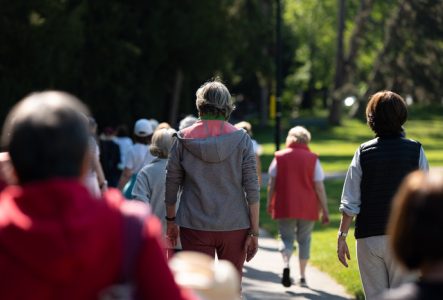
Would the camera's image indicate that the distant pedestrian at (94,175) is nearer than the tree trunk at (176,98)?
Yes

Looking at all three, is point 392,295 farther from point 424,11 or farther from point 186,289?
point 424,11

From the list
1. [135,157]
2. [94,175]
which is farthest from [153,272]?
[135,157]

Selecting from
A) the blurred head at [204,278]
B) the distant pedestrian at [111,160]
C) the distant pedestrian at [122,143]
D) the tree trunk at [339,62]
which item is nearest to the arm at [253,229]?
the blurred head at [204,278]

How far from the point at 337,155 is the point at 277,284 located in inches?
1268

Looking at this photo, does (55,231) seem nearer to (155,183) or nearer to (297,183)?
(155,183)

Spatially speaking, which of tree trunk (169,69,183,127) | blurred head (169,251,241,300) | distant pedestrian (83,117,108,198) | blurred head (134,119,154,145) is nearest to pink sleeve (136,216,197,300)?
blurred head (169,251,241,300)

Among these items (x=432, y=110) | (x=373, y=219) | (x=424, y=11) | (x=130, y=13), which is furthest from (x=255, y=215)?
(x=432, y=110)

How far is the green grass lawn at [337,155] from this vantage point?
1203 cm

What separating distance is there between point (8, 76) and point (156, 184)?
16.0 meters

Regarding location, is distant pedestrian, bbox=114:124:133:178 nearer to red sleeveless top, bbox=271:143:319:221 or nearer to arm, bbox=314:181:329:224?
red sleeveless top, bbox=271:143:319:221

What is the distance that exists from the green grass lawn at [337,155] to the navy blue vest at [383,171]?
144 inches

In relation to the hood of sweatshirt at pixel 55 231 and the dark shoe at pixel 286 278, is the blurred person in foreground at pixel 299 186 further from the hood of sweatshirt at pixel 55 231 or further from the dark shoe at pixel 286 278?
the hood of sweatshirt at pixel 55 231

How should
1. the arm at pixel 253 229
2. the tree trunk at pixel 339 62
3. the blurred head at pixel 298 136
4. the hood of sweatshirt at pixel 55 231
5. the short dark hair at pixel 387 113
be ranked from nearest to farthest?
the hood of sweatshirt at pixel 55 231, the short dark hair at pixel 387 113, the arm at pixel 253 229, the blurred head at pixel 298 136, the tree trunk at pixel 339 62

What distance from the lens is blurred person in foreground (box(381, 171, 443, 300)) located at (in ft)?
8.94
